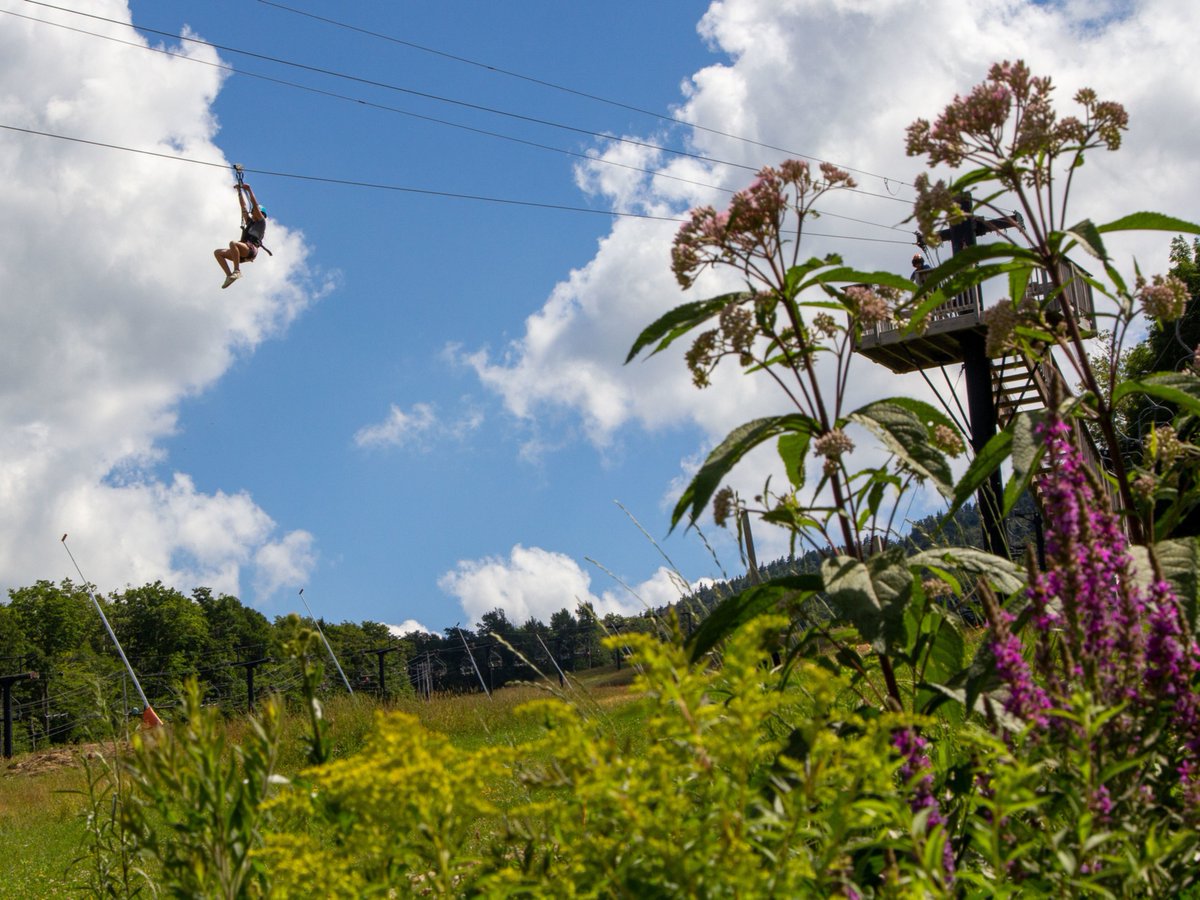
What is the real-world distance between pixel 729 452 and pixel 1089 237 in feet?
2.75

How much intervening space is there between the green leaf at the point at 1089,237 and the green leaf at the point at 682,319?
25.9 inches

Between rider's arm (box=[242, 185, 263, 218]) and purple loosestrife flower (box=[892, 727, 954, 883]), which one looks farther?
rider's arm (box=[242, 185, 263, 218])

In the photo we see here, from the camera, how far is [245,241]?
13477 mm

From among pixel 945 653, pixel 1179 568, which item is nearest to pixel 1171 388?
pixel 1179 568

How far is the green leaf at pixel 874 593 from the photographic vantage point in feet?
5.21

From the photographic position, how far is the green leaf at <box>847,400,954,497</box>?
1820mm

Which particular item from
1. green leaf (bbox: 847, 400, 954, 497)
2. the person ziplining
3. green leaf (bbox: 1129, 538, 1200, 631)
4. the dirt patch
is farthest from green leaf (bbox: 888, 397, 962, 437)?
the dirt patch

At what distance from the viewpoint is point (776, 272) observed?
2059 millimetres

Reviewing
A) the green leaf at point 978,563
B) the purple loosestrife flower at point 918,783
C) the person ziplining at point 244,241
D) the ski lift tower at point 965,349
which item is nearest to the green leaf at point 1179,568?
the green leaf at point 978,563

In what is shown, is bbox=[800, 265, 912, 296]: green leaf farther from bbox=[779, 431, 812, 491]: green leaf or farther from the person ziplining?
the person ziplining

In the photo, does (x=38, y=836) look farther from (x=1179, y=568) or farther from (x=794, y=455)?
(x=1179, y=568)

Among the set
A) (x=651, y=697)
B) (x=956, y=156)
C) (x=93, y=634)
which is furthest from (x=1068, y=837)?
(x=93, y=634)

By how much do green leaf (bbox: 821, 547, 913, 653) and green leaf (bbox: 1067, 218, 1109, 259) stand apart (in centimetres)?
72

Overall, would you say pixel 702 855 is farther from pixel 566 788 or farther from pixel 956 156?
pixel 956 156
